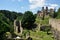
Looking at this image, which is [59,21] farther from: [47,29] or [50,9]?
[50,9]

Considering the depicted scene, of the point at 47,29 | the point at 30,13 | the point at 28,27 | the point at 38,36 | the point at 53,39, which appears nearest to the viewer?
the point at 53,39

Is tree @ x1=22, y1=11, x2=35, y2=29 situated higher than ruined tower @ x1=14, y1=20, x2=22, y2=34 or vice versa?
tree @ x1=22, y1=11, x2=35, y2=29

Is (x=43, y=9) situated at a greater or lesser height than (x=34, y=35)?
greater

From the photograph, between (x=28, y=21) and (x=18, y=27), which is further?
(x=18, y=27)

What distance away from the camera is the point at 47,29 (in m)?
36.7

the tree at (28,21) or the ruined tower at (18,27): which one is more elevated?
the tree at (28,21)

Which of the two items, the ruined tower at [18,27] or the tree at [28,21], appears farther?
the ruined tower at [18,27]

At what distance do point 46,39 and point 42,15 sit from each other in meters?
25.0

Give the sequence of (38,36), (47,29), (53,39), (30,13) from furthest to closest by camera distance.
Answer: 1. (30,13)
2. (47,29)
3. (38,36)
4. (53,39)

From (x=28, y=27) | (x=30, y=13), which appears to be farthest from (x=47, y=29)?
(x=30, y=13)

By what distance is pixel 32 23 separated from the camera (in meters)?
45.4

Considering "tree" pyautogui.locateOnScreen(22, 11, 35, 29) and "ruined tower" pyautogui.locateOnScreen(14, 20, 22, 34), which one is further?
"ruined tower" pyautogui.locateOnScreen(14, 20, 22, 34)

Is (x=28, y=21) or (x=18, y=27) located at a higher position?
(x=28, y=21)

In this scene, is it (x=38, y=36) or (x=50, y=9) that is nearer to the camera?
(x=38, y=36)
